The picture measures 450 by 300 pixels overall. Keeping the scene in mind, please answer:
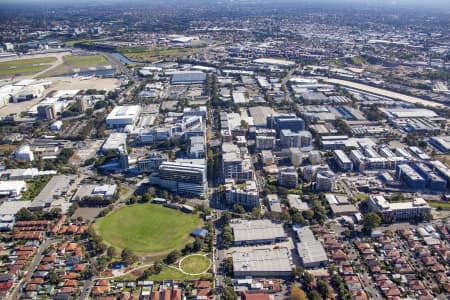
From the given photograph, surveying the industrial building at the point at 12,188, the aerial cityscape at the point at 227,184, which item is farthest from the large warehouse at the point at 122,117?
the industrial building at the point at 12,188

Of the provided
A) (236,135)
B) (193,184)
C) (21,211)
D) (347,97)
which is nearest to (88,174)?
(21,211)

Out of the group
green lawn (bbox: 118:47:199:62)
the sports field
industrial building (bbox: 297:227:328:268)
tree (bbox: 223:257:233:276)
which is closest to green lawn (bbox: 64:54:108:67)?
the sports field

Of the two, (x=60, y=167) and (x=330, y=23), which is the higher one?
(x=330, y=23)

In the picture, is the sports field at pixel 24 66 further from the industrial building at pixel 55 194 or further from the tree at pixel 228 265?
the tree at pixel 228 265

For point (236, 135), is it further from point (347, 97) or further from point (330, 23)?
point (330, 23)

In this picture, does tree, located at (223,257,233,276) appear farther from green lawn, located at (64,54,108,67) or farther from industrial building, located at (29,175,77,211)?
green lawn, located at (64,54,108,67)

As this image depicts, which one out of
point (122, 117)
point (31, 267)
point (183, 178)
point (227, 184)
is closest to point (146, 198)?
point (183, 178)

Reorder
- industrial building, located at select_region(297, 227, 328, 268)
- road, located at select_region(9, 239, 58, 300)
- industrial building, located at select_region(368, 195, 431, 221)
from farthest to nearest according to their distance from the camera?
1. industrial building, located at select_region(368, 195, 431, 221)
2. industrial building, located at select_region(297, 227, 328, 268)
3. road, located at select_region(9, 239, 58, 300)
